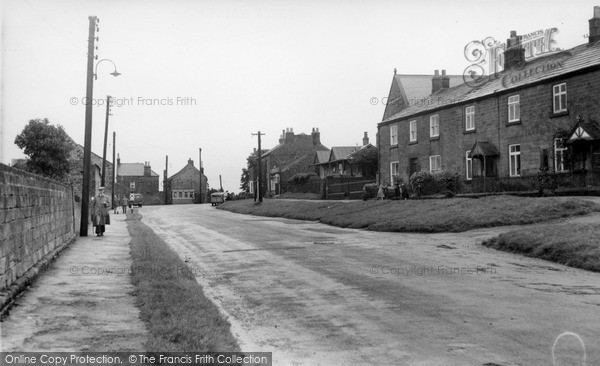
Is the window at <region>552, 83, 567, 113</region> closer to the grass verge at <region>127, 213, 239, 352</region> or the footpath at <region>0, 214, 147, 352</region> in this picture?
the grass verge at <region>127, 213, 239, 352</region>

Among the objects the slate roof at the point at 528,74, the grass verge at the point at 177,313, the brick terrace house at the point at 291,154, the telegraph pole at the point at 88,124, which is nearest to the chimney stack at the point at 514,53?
the slate roof at the point at 528,74

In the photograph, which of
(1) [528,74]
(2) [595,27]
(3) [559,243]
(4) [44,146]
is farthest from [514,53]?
(4) [44,146]

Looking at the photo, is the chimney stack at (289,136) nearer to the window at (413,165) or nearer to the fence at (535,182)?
the window at (413,165)

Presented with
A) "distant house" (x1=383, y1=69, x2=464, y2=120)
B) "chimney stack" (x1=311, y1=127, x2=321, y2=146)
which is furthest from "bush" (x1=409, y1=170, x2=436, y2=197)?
"chimney stack" (x1=311, y1=127, x2=321, y2=146)

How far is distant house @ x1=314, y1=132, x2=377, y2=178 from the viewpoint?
192ft

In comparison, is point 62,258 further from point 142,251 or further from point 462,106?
point 462,106

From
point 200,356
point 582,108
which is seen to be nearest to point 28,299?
point 200,356

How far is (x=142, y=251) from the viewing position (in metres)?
14.4

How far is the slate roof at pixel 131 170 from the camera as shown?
12175 cm

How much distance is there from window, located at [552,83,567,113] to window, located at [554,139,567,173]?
5.15ft

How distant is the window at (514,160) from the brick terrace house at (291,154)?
54511mm

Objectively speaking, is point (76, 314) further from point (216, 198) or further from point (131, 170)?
point (131, 170)

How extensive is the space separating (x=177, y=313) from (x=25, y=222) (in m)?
3.92

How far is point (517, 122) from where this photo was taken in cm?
2956
